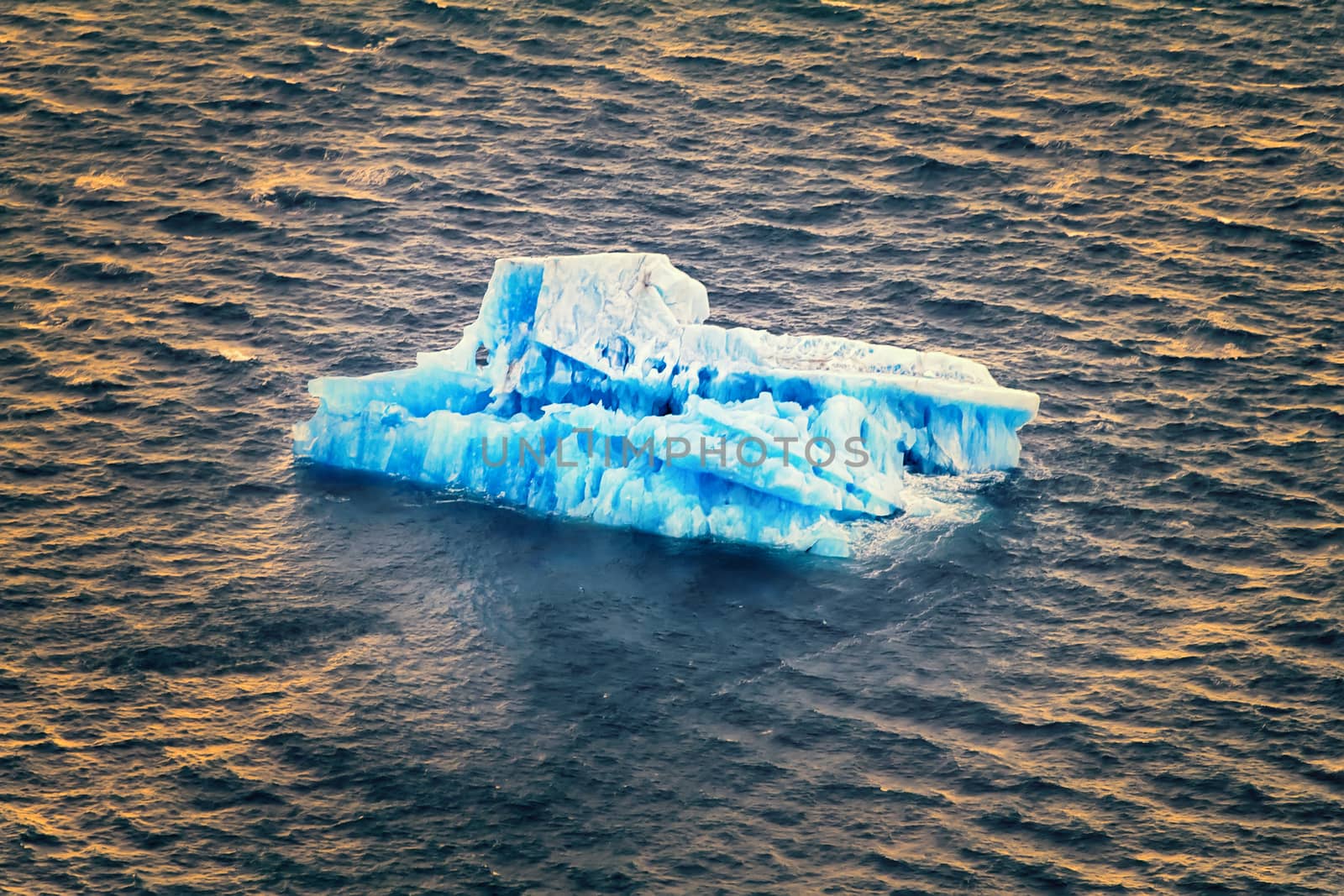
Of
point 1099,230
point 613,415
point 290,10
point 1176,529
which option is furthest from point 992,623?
point 290,10

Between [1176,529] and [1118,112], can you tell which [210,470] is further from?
[1118,112]

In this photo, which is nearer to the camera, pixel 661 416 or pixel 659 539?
pixel 659 539

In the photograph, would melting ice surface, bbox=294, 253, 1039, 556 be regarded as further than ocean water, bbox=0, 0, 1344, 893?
Yes

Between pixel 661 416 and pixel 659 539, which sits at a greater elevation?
pixel 661 416

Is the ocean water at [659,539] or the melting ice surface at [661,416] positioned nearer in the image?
the ocean water at [659,539]
